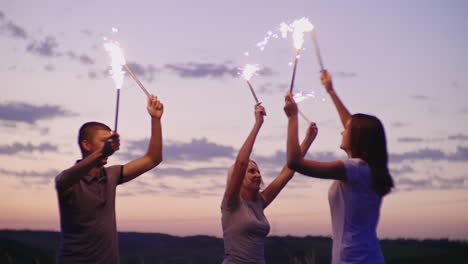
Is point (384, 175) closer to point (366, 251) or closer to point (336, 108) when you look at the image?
point (366, 251)

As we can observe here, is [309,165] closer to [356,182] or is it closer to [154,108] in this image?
[356,182]

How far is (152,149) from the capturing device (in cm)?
559

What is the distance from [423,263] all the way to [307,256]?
16.6 metres

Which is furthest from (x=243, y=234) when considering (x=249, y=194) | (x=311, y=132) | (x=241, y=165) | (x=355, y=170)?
(x=355, y=170)

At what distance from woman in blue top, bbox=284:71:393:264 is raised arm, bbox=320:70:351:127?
2.45 ft

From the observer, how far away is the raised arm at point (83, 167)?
4.79m

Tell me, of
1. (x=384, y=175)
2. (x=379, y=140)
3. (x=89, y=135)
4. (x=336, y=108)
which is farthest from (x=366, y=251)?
(x=89, y=135)

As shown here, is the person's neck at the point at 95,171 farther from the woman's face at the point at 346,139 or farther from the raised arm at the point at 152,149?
the woman's face at the point at 346,139

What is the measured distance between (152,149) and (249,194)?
57.3 inches

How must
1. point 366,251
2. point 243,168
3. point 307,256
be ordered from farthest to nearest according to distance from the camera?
point 307,256 → point 243,168 → point 366,251

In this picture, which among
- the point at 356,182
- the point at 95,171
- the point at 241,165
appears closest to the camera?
the point at 356,182

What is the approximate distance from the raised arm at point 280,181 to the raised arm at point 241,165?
0.70 meters

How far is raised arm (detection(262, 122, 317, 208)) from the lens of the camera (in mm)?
6527

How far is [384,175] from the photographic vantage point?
4.47 meters
